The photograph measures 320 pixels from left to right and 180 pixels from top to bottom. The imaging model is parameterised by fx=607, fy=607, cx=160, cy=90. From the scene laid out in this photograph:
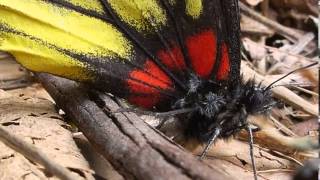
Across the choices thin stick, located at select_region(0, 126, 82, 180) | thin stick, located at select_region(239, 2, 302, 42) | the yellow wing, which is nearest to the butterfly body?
the yellow wing

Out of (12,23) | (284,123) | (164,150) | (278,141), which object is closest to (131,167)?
(164,150)

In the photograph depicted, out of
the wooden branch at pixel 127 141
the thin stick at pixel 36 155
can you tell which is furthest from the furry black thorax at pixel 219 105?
the thin stick at pixel 36 155

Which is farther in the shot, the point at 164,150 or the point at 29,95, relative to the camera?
the point at 29,95

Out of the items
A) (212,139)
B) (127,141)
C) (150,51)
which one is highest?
(150,51)

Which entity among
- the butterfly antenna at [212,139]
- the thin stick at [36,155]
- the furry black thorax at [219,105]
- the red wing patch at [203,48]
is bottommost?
the butterfly antenna at [212,139]

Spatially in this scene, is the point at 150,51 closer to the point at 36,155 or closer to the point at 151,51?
the point at 151,51

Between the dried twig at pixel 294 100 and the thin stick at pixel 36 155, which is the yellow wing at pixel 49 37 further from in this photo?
the dried twig at pixel 294 100

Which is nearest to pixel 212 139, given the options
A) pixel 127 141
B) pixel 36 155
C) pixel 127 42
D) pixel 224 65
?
pixel 224 65

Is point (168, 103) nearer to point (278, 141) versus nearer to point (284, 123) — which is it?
point (278, 141)
